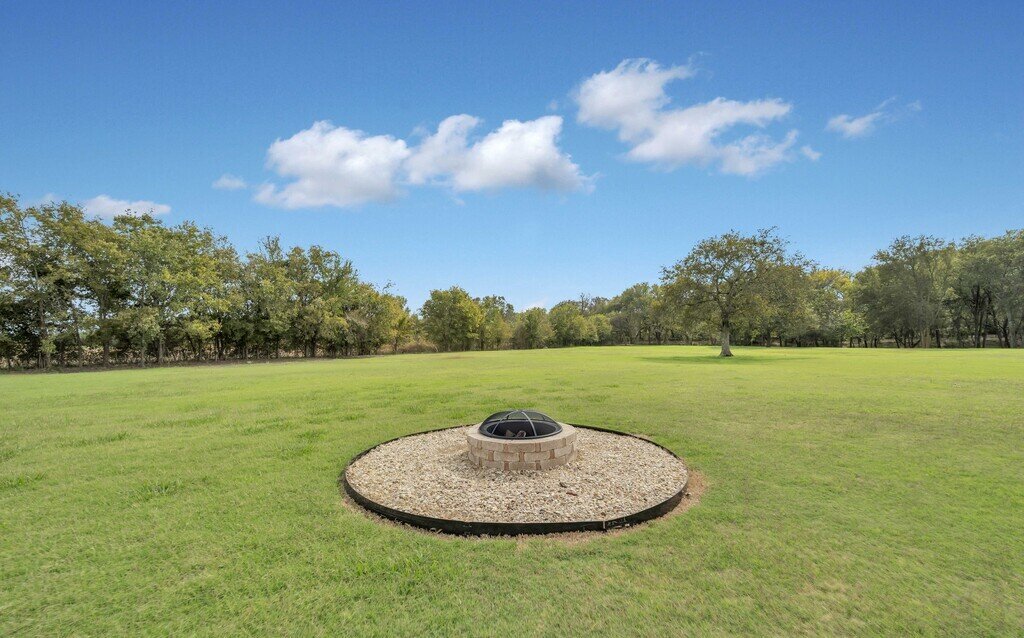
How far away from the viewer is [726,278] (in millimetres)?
34469

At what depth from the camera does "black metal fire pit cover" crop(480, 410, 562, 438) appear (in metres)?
6.70

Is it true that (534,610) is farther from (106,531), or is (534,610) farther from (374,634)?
(106,531)

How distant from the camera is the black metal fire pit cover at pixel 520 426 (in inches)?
264

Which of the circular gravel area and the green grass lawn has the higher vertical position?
the circular gravel area

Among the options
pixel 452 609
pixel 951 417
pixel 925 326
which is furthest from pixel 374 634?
pixel 925 326

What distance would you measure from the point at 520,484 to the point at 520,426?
107cm

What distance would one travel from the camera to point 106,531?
489cm

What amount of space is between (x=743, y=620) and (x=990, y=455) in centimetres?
767

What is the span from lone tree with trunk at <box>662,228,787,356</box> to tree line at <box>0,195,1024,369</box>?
112 millimetres

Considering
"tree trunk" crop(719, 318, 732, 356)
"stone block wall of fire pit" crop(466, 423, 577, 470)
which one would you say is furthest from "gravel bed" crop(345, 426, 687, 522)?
"tree trunk" crop(719, 318, 732, 356)

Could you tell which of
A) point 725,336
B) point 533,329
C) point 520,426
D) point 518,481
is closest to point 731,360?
point 725,336

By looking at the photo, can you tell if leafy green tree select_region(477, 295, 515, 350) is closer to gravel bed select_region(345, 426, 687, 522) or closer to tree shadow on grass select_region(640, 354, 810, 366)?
tree shadow on grass select_region(640, 354, 810, 366)

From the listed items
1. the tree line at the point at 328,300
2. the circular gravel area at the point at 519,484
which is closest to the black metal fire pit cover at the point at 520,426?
the circular gravel area at the point at 519,484

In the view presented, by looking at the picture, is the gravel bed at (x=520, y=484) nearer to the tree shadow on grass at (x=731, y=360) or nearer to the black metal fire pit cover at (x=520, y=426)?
the black metal fire pit cover at (x=520, y=426)
